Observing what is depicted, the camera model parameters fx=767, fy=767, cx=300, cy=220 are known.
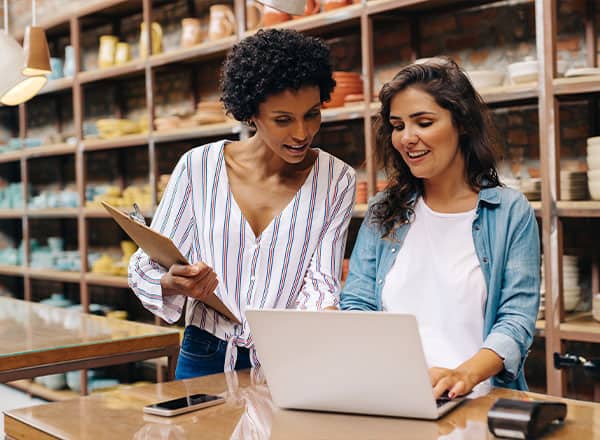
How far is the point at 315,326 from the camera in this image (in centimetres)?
126

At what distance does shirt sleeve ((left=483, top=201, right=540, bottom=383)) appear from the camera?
1.59m

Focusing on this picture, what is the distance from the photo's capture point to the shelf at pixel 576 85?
2627 millimetres

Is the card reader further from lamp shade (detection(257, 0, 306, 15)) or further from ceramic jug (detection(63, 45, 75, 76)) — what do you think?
ceramic jug (detection(63, 45, 75, 76))

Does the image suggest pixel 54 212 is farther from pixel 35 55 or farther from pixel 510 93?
pixel 510 93

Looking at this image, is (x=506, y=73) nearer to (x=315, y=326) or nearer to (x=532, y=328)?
(x=532, y=328)

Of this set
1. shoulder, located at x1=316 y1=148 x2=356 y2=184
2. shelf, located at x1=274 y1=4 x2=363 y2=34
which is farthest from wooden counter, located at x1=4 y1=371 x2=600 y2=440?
shelf, located at x1=274 y1=4 x2=363 y2=34

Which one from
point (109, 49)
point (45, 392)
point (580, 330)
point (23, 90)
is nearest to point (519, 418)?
point (580, 330)

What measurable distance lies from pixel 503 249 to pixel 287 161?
1.87ft

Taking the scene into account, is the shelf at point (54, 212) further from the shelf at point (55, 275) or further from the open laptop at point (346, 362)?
the open laptop at point (346, 362)

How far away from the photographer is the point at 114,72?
475 cm

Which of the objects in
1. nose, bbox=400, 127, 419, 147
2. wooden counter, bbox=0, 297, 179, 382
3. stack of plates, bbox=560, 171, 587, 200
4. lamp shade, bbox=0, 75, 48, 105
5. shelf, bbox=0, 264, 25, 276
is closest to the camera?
nose, bbox=400, 127, 419, 147

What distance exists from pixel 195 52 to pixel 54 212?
1.84m

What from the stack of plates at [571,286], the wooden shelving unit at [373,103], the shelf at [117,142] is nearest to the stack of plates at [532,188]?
the wooden shelving unit at [373,103]

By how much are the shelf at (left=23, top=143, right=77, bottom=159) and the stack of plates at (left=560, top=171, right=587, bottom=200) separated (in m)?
3.39
